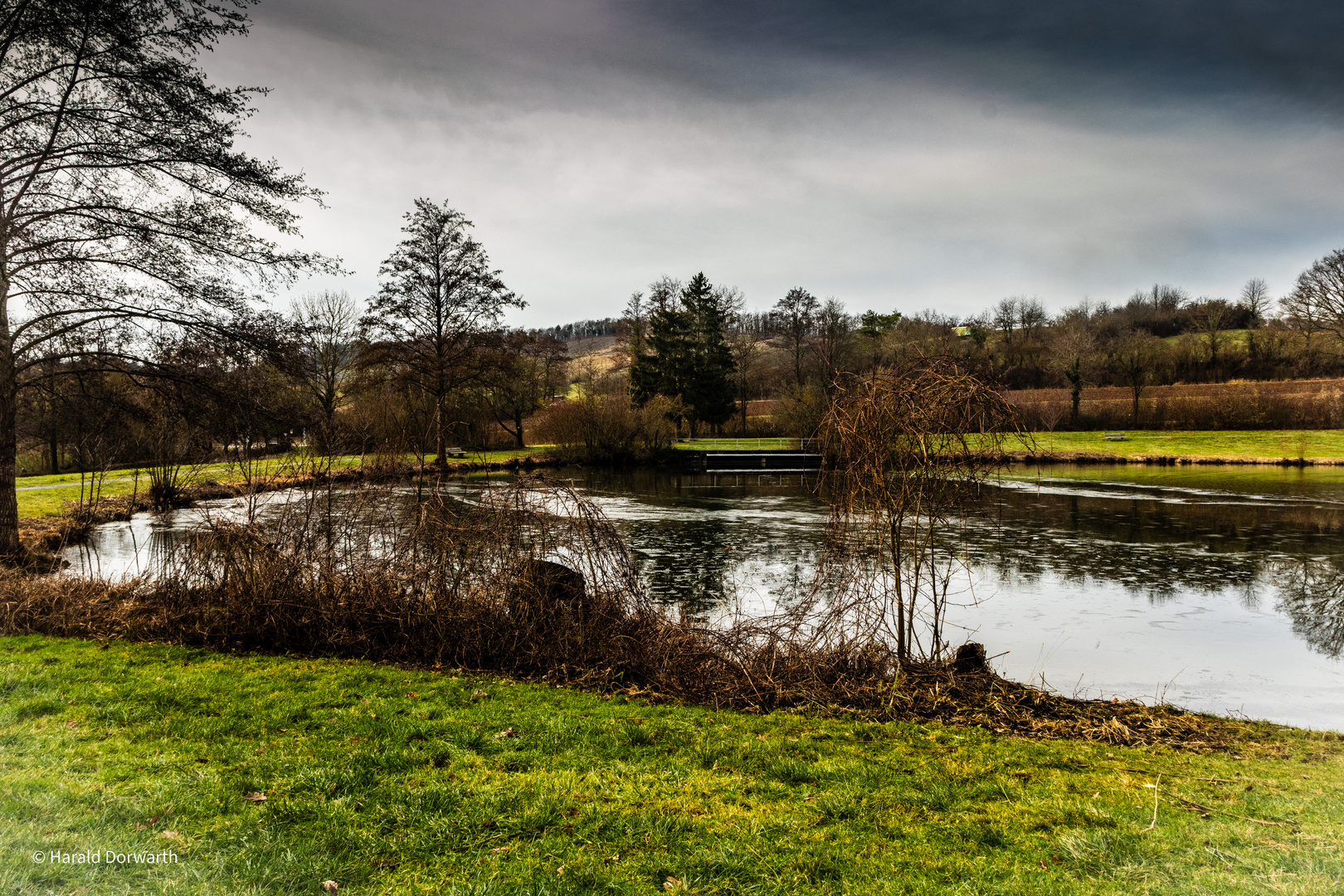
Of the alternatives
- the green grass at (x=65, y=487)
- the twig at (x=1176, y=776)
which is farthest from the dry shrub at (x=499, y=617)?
Result: the green grass at (x=65, y=487)

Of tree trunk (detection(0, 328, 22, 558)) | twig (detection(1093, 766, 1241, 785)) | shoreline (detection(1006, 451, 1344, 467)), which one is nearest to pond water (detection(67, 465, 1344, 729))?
tree trunk (detection(0, 328, 22, 558))

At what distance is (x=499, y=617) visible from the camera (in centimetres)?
819

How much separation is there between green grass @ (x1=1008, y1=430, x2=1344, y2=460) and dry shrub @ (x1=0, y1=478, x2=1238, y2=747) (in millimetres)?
35087

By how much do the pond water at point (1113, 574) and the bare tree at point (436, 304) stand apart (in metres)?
15.2

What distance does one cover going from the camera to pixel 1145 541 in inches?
688

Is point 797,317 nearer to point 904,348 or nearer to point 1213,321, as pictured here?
point 904,348

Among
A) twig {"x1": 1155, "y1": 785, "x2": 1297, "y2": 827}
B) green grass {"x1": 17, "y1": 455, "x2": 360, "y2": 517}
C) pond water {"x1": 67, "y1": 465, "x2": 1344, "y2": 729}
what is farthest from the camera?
green grass {"x1": 17, "y1": 455, "x2": 360, "y2": 517}

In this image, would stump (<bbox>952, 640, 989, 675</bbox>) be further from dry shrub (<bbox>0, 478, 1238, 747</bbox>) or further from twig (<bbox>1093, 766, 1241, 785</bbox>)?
twig (<bbox>1093, 766, 1241, 785</bbox>)

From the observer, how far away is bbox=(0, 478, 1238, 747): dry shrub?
724 centimetres

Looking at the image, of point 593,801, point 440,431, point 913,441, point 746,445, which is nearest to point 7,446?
point 440,431

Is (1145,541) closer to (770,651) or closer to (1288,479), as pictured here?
(770,651)

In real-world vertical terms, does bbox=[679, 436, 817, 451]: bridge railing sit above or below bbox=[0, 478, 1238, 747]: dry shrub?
above

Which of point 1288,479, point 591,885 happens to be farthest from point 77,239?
point 1288,479

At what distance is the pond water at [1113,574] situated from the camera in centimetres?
880
